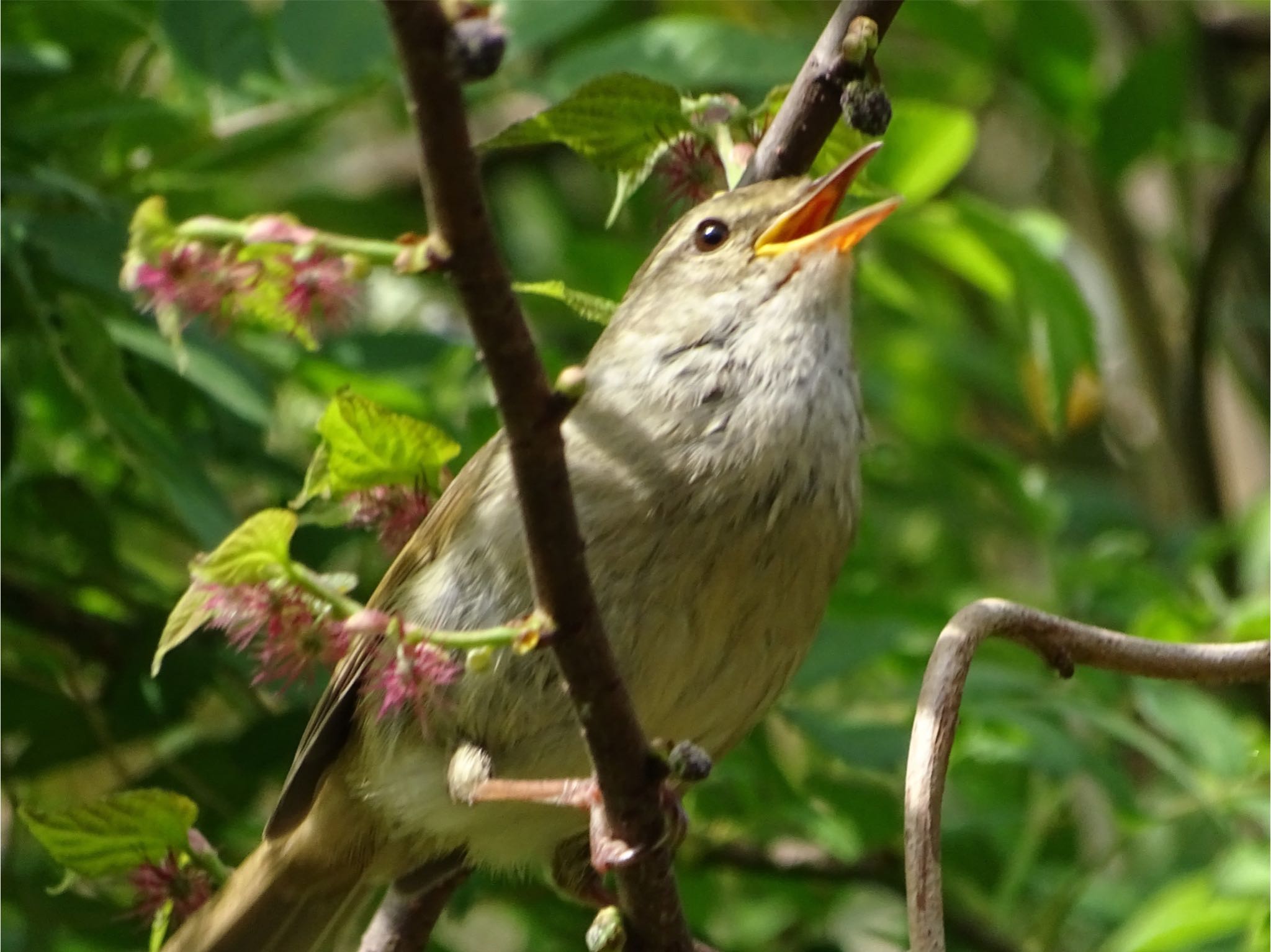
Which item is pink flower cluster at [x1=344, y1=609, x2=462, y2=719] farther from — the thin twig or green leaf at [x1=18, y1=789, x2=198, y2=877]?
the thin twig

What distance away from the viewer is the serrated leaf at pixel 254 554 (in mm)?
1535

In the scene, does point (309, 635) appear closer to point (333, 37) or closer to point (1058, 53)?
point (333, 37)

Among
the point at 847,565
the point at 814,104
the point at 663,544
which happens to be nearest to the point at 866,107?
the point at 814,104

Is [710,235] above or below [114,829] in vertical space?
above

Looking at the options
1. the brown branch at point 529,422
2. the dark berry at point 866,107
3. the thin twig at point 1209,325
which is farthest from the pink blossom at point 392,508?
the thin twig at point 1209,325

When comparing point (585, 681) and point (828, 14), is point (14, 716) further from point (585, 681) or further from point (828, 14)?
point (828, 14)

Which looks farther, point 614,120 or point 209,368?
point 209,368

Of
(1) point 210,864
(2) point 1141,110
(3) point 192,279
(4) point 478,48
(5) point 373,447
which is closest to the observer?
(4) point 478,48

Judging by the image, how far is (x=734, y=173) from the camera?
227cm

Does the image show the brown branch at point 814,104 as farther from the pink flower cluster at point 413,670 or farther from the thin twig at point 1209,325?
the thin twig at point 1209,325

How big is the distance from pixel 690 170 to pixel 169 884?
1.14 metres

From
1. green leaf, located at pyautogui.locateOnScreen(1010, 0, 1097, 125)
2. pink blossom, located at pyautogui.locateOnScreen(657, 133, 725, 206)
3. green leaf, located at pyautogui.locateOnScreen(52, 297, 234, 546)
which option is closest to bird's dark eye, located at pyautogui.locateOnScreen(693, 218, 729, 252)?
pink blossom, located at pyautogui.locateOnScreen(657, 133, 725, 206)

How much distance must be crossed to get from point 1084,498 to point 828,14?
143 centimetres

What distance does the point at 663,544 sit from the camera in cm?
223
